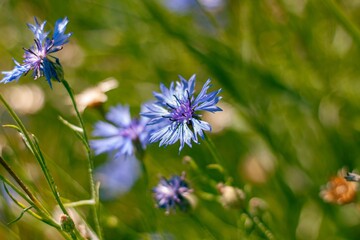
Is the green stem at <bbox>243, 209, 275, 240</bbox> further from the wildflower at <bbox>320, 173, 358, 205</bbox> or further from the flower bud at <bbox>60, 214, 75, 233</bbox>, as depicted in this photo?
the flower bud at <bbox>60, 214, 75, 233</bbox>

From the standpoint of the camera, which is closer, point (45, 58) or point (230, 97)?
point (45, 58)

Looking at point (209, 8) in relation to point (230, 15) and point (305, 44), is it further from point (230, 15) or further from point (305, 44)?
point (305, 44)

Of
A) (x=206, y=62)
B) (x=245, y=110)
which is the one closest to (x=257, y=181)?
(x=245, y=110)

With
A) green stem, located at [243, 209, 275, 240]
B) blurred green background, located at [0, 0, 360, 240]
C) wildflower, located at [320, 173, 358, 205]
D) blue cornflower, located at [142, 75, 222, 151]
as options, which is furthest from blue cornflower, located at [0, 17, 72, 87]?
wildflower, located at [320, 173, 358, 205]

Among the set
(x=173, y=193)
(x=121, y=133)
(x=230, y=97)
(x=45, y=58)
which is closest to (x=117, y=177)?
(x=230, y=97)

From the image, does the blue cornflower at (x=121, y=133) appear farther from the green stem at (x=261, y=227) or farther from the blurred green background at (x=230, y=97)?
the green stem at (x=261, y=227)

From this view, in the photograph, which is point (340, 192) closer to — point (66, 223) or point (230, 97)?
point (230, 97)

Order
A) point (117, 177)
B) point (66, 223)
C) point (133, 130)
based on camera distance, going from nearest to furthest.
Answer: point (66, 223), point (133, 130), point (117, 177)
